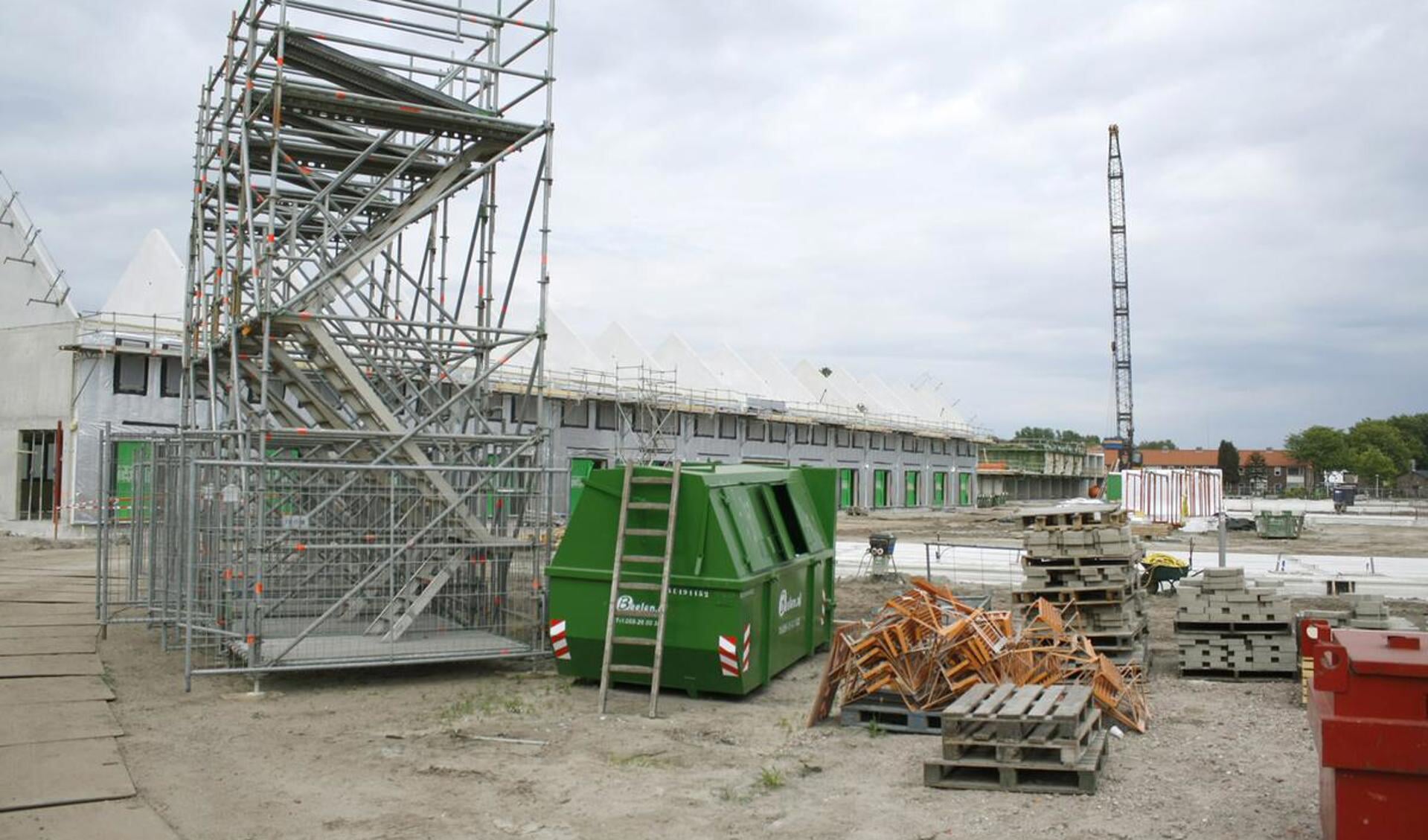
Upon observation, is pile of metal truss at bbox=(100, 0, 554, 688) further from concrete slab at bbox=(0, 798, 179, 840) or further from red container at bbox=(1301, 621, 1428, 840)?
red container at bbox=(1301, 621, 1428, 840)

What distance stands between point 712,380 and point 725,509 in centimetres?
4873

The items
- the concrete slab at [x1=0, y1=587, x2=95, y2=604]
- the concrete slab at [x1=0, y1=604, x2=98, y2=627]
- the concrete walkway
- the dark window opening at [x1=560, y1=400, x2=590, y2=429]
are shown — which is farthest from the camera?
the dark window opening at [x1=560, y1=400, x2=590, y2=429]

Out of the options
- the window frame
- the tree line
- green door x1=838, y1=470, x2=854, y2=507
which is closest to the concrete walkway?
the window frame

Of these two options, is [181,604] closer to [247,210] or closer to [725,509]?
[247,210]

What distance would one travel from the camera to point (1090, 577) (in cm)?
1214

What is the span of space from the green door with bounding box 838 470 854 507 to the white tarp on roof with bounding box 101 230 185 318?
3446 centimetres

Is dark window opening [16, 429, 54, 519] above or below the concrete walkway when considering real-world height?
above

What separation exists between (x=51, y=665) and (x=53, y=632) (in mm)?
2730

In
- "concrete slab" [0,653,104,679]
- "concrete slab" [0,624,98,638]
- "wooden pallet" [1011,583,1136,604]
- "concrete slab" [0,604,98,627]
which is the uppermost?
"wooden pallet" [1011,583,1136,604]

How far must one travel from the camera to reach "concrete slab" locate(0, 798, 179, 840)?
671 centimetres

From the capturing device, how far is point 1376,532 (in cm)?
4431

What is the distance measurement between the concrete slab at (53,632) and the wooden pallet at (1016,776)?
1124 centimetres

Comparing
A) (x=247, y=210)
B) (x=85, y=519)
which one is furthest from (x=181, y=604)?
(x=85, y=519)

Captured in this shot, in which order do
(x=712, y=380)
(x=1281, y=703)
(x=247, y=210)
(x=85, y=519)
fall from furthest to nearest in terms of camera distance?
(x=712, y=380)
(x=85, y=519)
(x=247, y=210)
(x=1281, y=703)
